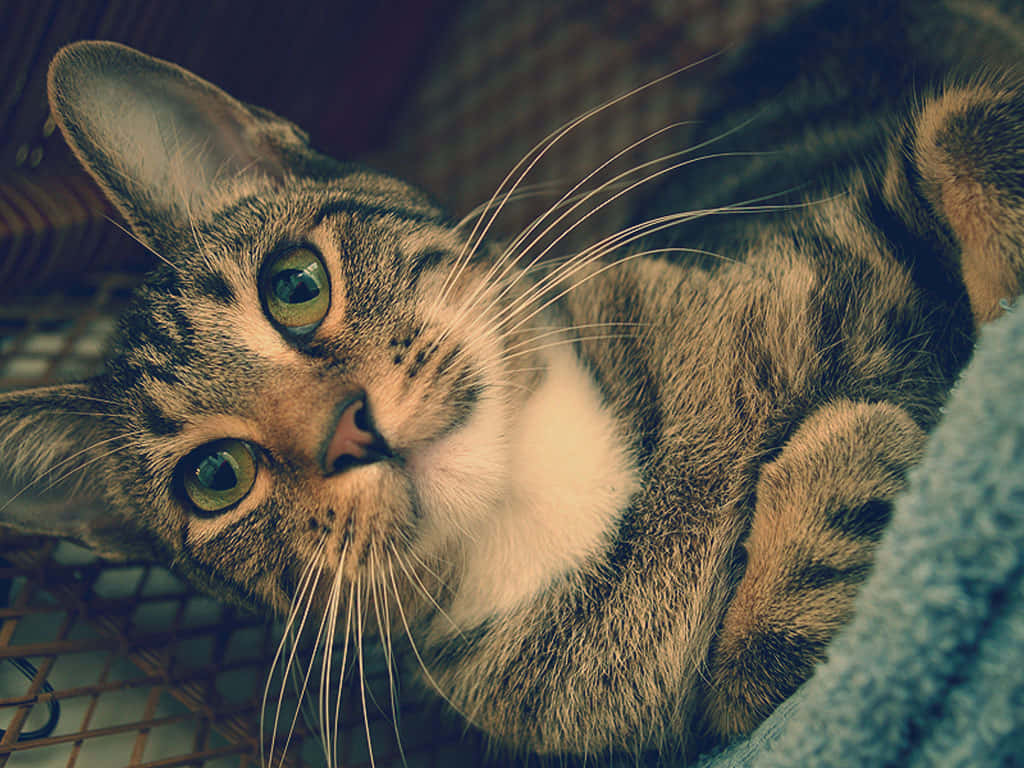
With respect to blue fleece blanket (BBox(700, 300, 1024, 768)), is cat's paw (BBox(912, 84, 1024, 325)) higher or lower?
higher

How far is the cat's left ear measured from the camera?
0.87 meters

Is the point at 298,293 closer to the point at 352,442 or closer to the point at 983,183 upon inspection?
the point at 352,442

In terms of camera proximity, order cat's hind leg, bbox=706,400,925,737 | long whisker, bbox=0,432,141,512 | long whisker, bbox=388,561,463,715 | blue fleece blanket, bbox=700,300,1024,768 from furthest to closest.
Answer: long whisker, bbox=0,432,141,512 → long whisker, bbox=388,561,463,715 → cat's hind leg, bbox=706,400,925,737 → blue fleece blanket, bbox=700,300,1024,768

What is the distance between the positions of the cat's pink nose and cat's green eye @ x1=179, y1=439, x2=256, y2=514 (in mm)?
163

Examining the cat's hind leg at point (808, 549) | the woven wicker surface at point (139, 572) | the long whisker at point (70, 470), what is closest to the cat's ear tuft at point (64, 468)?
the long whisker at point (70, 470)

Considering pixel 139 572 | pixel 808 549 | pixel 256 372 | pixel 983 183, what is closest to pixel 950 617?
pixel 808 549

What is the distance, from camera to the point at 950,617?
46 cm

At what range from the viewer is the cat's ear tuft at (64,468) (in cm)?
87

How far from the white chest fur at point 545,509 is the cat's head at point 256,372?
53mm

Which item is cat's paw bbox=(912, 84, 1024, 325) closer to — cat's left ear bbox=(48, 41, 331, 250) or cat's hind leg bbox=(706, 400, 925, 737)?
cat's hind leg bbox=(706, 400, 925, 737)

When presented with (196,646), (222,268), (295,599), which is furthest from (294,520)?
(196,646)

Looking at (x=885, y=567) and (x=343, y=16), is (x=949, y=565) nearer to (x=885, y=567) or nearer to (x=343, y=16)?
(x=885, y=567)

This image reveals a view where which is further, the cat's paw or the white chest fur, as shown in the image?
the white chest fur

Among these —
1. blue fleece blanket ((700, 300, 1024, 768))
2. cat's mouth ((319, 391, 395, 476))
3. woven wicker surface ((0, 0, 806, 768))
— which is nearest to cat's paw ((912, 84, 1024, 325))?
blue fleece blanket ((700, 300, 1024, 768))
